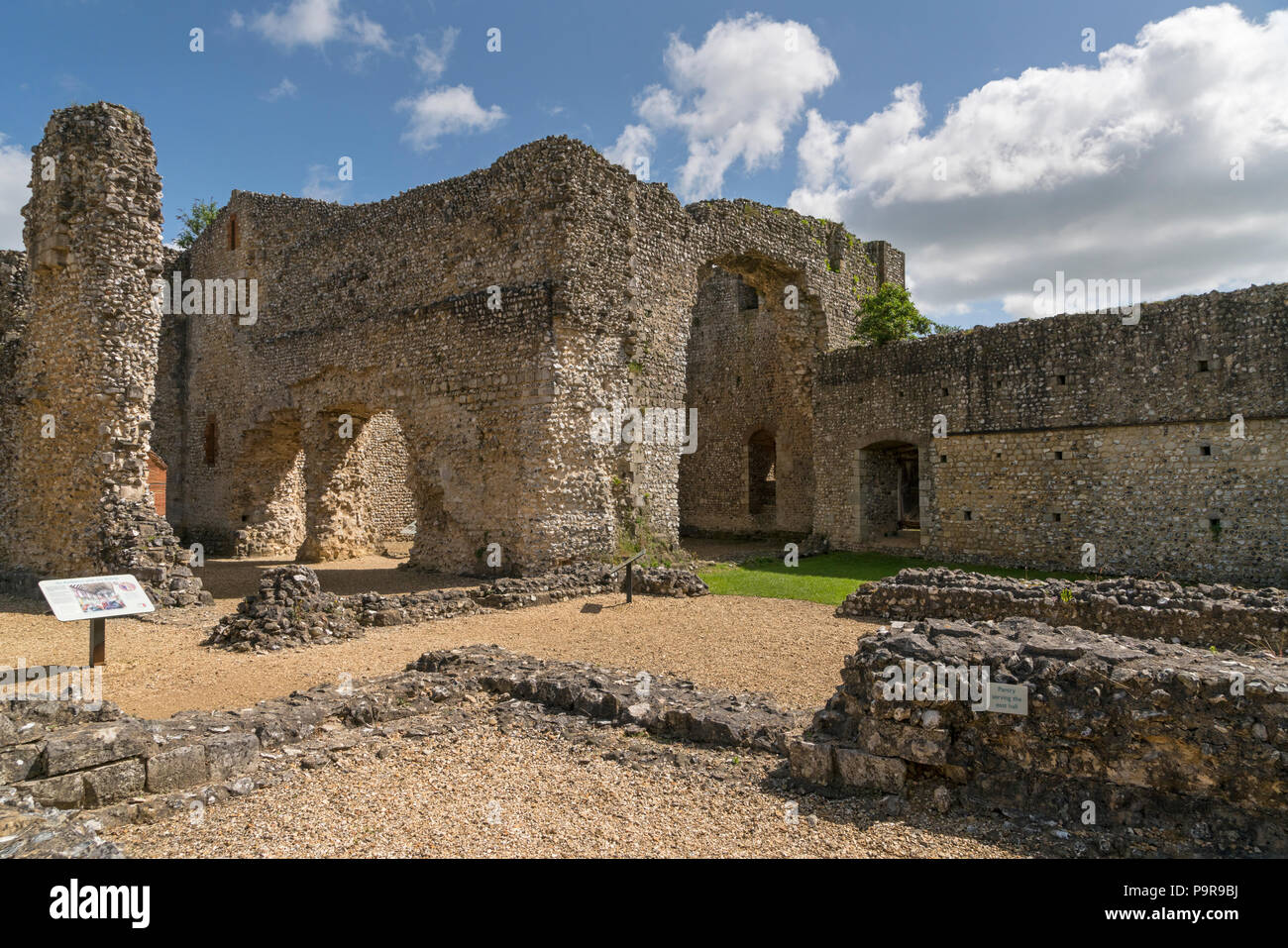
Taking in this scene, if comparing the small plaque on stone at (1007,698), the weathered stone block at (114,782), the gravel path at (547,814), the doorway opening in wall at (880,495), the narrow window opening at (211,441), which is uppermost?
the narrow window opening at (211,441)

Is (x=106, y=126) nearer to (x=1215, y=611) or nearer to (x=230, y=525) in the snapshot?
(x=230, y=525)

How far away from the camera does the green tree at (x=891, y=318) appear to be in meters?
19.7

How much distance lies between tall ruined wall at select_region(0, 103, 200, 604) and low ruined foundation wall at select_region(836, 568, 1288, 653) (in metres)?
11.0

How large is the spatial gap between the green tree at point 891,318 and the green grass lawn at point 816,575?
589 centimetres

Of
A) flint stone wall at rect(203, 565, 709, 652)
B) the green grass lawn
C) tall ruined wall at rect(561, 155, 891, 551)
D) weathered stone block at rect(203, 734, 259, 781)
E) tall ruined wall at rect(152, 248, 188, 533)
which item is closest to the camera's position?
weathered stone block at rect(203, 734, 259, 781)

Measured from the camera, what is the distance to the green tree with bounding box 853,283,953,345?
64.6 ft

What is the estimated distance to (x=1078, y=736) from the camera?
13.8ft

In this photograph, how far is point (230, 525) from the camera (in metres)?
21.0

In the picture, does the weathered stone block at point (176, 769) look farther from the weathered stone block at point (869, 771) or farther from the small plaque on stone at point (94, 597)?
the weathered stone block at point (869, 771)

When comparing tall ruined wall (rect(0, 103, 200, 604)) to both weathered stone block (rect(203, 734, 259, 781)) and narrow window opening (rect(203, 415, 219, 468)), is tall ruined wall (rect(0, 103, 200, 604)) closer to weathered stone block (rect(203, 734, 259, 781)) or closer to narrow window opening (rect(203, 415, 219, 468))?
weathered stone block (rect(203, 734, 259, 781))

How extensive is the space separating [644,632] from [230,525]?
51.3 feet

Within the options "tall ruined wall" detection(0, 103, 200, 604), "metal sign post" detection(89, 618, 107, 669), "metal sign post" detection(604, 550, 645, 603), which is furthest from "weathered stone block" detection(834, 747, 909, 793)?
"tall ruined wall" detection(0, 103, 200, 604)

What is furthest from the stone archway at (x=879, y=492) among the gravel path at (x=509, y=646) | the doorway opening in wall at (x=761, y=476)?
the gravel path at (x=509, y=646)
